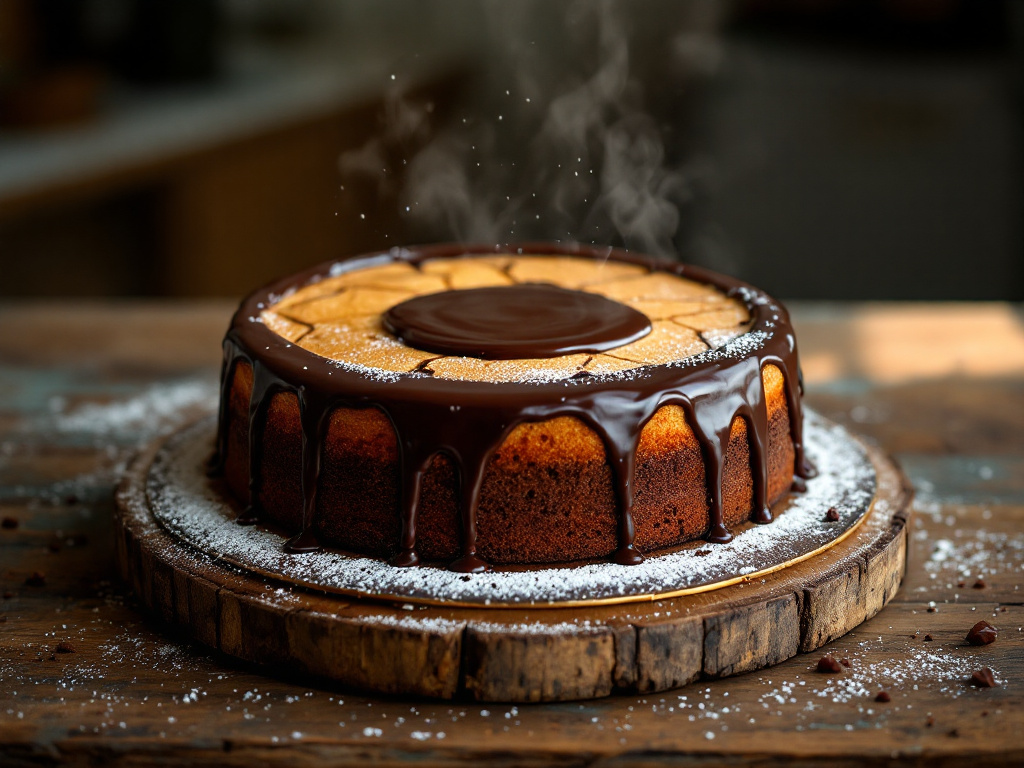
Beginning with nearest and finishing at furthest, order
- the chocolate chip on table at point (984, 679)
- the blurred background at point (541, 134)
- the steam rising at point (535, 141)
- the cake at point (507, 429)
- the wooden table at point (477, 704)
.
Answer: the wooden table at point (477, 704), the chocolate chip on table at point (984, 679), the cake at point (507, 429), the blurred background at point (541, 134), the steam rising at point (535, 141)

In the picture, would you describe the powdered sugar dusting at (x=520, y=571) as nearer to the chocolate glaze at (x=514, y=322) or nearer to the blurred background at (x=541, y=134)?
the chocolate glaze at (x=514, y=322)

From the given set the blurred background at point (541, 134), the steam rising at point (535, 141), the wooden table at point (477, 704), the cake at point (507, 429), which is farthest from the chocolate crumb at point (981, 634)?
the steam rising at point (535, 141)

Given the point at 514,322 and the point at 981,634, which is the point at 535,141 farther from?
A: the point at 981,634

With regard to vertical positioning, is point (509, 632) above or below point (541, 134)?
below

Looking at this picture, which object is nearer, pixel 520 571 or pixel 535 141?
pixel 520 571

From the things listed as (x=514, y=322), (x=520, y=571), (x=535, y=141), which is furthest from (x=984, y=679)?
(x=535, y=141)

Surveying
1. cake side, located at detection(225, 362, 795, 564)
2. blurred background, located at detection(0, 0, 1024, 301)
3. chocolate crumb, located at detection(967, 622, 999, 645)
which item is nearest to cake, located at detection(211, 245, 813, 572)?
cake side, located at detection(225, 362, 795, 564)

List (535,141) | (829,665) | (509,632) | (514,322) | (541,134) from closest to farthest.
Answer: (509,632), (829,665), (514,322), (535,141), (541,134)

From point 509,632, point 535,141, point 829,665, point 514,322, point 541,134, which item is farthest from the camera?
point 541,134
